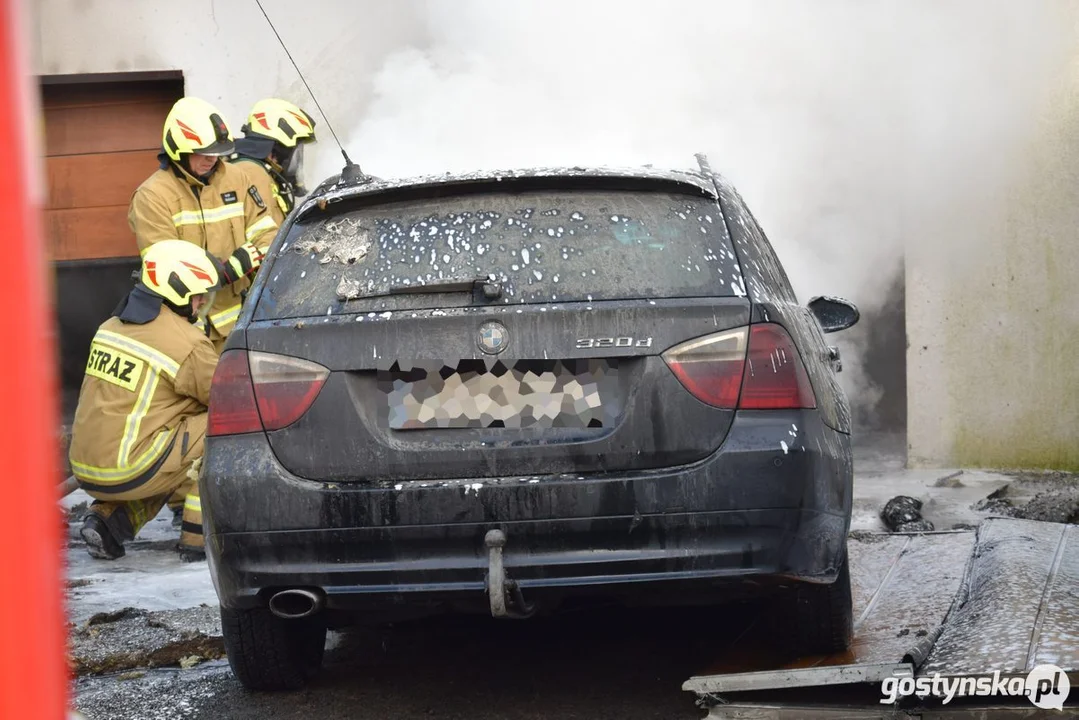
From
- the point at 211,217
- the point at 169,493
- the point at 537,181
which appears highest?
the point at 537,181

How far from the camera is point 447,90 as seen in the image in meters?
8.66

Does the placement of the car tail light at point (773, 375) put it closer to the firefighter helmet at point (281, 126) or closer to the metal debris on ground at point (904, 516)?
the metal debris on ground at point (904, 516)

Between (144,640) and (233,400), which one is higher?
(233,400)

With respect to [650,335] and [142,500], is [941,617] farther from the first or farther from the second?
[142,500]

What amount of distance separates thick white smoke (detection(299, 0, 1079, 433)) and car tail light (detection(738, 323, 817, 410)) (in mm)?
4686

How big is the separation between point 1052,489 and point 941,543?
2.10 m

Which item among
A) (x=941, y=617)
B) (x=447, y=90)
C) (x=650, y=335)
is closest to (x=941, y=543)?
(x=941, y=617)

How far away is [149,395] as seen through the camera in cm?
621

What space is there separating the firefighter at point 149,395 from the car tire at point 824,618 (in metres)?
3.17

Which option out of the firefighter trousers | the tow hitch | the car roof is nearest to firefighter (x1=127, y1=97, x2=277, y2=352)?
the firefighter trousers

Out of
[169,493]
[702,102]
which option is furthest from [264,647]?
[702,102]

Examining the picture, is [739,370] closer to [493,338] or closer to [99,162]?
[493,338]

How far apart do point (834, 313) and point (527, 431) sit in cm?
165

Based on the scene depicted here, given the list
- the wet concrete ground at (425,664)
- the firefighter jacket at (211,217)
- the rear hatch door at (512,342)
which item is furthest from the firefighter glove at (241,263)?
the rear hatch door at (512,342)
